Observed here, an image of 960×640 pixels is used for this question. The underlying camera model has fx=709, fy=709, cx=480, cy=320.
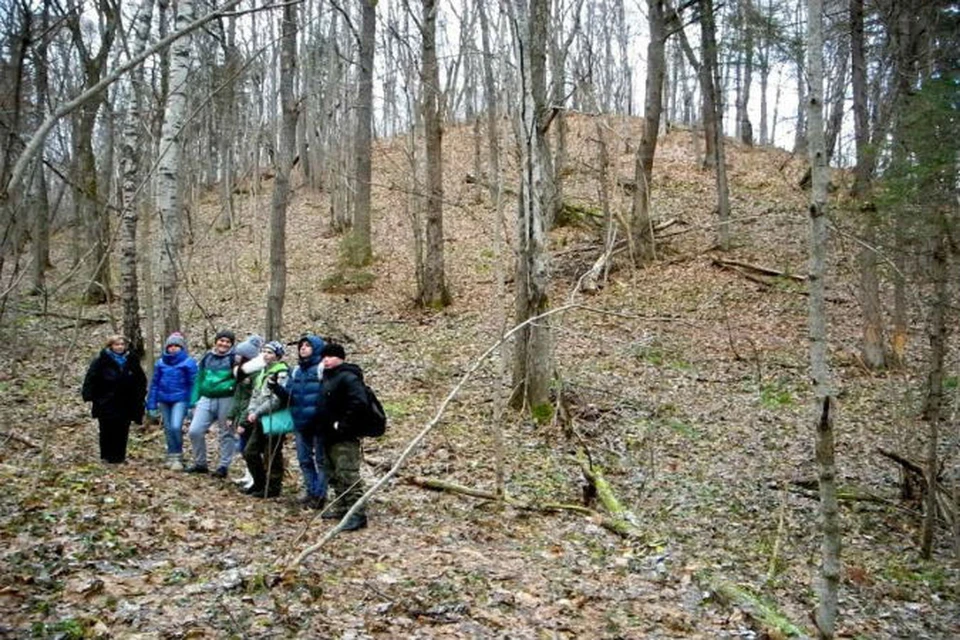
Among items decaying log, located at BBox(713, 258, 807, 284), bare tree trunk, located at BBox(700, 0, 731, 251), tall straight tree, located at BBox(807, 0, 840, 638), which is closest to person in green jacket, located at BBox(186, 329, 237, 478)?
tall straight tree, located at BBox(807, 0, 840, 638)

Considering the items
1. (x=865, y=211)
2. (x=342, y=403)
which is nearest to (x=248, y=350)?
(x=342, y=403)

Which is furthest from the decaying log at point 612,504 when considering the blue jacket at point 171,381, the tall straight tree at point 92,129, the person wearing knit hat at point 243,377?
the tall straight tree at point 92,129

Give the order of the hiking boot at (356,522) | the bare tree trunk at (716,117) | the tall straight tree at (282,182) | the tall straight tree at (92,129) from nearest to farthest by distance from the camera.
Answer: the hiking boot at (356,522) < the tall straight tree at (282,182) < the tall straight tree at (92,129) < the bare tree trunk at (716,117)

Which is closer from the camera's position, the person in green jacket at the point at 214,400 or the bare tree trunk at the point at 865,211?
the person in green jacket at the point at 214,400

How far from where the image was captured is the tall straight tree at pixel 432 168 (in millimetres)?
15141

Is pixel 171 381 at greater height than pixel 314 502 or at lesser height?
greater

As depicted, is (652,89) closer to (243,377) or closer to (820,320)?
(243,377)

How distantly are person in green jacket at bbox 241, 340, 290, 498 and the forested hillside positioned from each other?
6.6 inches

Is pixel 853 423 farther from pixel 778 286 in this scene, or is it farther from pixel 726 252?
pixel 726 252

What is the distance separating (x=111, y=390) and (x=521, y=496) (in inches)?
183

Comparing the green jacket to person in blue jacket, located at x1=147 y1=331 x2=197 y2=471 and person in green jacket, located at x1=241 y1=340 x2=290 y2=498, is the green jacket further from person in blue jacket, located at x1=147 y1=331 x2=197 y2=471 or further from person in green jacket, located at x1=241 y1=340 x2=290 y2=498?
person in green jacket, located at x1=241 y1=340 x2=290 y2=498

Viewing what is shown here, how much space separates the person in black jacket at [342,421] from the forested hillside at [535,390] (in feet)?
1.50

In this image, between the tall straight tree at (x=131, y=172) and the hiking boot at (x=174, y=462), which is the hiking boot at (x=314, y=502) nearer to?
the hiking boot at (x=174, y=462)

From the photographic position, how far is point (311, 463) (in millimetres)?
7277
